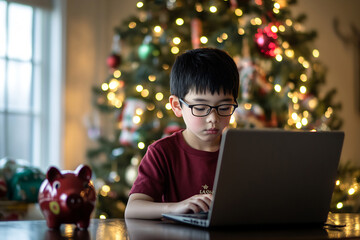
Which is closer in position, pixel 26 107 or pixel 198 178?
pixel 198 178

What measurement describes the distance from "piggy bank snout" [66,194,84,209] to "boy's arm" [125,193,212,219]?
20cm

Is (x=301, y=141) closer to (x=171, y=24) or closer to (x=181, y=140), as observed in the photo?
(x=181, y=140)

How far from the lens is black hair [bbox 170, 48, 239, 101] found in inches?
52.3

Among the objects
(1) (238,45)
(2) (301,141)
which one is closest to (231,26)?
(1) (238,45)

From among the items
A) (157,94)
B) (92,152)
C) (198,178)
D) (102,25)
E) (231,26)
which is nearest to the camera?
(198,178)

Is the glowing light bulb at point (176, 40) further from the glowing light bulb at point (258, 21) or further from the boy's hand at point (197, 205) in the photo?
the boy's hand at point (197, 205)

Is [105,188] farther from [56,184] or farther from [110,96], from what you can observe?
[56,184]

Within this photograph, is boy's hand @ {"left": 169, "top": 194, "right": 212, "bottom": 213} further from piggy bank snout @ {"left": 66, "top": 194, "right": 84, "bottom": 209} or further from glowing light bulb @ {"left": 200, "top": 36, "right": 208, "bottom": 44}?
glowing light bulb @ {"left": 200, "top": 36, "right": 208, "bottom": 44}

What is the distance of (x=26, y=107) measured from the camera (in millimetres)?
3486

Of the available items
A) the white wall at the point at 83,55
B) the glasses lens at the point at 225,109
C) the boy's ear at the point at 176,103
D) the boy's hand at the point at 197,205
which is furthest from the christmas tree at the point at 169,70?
the boy's hand at the point at 197,205

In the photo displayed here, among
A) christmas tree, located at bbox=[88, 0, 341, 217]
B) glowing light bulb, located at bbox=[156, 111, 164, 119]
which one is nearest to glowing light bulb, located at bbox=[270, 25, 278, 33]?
christmas tree, located at bbox=[88, 0, 341, 217]

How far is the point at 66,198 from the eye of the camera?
100 centimetres

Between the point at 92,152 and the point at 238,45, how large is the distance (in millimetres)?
1183

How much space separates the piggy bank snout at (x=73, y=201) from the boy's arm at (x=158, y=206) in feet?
0.65
